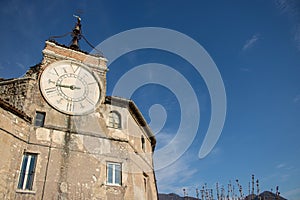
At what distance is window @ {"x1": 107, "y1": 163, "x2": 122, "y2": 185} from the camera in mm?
13872

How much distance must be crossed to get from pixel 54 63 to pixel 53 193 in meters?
7.36

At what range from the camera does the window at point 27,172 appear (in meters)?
11.8

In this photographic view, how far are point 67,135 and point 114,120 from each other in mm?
3189

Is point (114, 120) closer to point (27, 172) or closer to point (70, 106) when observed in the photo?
point (70, 106)

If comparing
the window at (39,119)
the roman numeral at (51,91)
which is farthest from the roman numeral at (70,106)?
the window at (39,119)

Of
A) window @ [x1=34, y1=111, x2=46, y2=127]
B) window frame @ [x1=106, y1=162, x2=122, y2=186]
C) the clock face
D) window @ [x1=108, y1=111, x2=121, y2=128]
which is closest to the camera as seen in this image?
window @ [x1=34, y1=111, x2=46, y2=127]

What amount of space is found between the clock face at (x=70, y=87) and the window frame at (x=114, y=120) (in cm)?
120

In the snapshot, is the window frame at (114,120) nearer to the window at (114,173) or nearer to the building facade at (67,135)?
the building facade at (67,135)

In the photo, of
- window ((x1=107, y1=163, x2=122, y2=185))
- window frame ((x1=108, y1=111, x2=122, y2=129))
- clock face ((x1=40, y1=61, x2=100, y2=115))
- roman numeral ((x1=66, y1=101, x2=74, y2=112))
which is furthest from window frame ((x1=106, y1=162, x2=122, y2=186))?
roman numeral ((x1=66, y1=101, x2=74, y2=112))

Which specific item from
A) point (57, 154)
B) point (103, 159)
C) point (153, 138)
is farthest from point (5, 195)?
point (153, 138)

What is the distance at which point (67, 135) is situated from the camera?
13680 millimetres

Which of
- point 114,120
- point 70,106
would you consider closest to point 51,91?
point 70,106

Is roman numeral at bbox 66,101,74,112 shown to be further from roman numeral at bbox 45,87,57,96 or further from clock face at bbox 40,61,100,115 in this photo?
roman numeral at bbox 45,87,57,96

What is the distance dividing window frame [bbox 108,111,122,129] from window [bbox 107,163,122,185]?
234 cm
